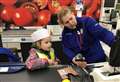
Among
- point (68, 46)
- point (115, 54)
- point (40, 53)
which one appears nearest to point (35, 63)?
point (40, 53)

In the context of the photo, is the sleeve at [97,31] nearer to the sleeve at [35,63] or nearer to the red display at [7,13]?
the sleeve at [35,63]

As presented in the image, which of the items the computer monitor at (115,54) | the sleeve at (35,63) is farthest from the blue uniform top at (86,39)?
the computer monitor at (115,54)

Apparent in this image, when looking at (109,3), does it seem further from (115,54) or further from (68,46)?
(115,54)

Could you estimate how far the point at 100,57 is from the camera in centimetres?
219

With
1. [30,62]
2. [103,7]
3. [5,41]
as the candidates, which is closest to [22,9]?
[5,41]

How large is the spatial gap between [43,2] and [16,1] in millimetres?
400

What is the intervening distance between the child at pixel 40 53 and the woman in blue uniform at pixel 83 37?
316 millimetres

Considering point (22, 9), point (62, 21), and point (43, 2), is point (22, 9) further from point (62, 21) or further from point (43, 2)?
point (62, 21)

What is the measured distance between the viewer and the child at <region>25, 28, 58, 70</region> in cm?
148

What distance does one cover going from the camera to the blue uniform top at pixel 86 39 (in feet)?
6.74

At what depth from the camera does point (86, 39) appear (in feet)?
6.95

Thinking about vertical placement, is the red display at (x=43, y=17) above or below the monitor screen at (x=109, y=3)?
below

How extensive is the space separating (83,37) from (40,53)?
0.65m

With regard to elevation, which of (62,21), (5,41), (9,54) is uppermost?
(62,21)
